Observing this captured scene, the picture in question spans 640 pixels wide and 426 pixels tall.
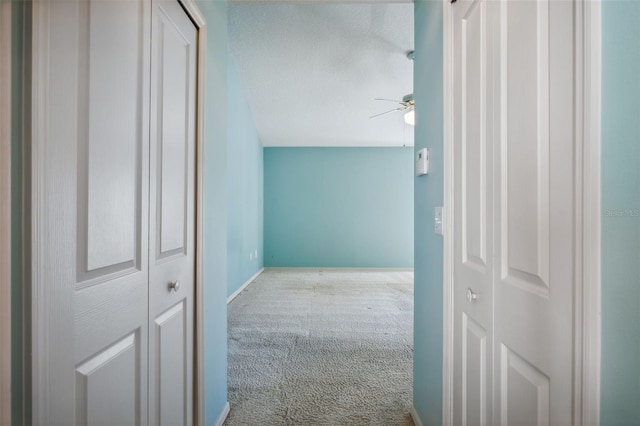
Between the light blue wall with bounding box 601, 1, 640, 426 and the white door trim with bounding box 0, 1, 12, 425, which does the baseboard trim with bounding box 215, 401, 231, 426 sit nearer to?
the white door trim with bounding box 0, 1, 12, 425

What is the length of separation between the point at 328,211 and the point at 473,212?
17.2ft

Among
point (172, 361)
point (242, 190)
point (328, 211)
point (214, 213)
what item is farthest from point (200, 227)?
point (328, 211)

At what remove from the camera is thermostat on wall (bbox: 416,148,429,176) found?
1457mm

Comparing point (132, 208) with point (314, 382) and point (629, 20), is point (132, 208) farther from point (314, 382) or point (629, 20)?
point (314, 382)

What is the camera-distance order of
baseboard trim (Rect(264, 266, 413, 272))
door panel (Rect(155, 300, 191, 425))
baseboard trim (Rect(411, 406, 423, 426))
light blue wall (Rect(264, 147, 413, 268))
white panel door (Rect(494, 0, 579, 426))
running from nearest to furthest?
white panel door (Rect(494, 0, 579, 426)) → door panel (Rect(155, 300, 191, 425)) → baseboard trim (Rect(411, 406, 423, 426)) → baseboard trim (Rect(264, 266, 413, 272)) → light blue wall (Rect(264, 147, 413, 268))

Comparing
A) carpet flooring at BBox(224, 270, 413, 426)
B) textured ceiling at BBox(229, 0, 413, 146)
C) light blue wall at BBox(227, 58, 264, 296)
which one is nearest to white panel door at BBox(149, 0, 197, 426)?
carpet flooring at BBox(224, 270, 413, 426)

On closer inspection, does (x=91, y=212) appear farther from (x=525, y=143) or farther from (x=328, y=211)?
(x=328, y=211)

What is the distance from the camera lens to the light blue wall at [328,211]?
6.28 meters

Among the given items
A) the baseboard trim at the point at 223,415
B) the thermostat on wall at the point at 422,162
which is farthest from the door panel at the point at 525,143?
the baseboard trim at the point at 223,415

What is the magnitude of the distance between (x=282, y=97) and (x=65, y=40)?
421 centimetres

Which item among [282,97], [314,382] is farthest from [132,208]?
[282,97]

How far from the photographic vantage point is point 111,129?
828 millimetres

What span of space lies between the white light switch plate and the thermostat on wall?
215 millimetres

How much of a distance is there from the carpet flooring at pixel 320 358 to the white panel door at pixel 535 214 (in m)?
1.12
